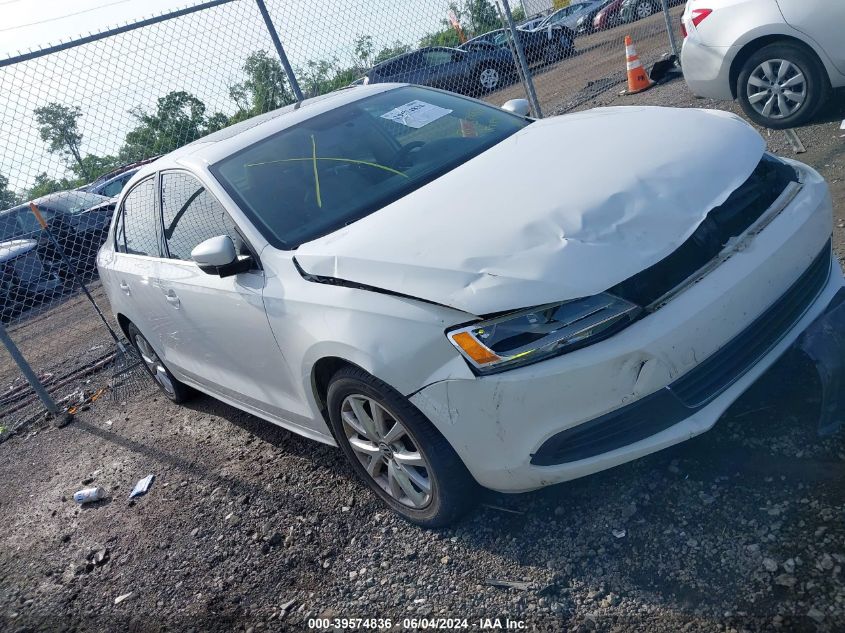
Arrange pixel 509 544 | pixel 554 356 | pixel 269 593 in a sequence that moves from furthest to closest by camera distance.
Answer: pixel 269 593, pixel 509 544, pixel 554 356

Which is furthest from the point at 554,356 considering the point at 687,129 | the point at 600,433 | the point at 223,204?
the point at 223,204

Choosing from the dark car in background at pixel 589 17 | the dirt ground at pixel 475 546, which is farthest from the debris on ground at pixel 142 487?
the dark car in background at pixel 589 17

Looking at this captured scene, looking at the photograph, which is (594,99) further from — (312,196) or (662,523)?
(662,523)

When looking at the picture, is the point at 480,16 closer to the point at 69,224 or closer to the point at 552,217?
the point at 69,224

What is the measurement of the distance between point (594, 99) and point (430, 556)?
8937mm

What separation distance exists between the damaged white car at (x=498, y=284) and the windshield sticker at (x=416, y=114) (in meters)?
0.20

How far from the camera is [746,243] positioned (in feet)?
8.38

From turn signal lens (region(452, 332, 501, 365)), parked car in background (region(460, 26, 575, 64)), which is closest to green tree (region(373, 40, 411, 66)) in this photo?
turn signal lens (region(452, 332, 501, 365))

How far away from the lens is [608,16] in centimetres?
2286

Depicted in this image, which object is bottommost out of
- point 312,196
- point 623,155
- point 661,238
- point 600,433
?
point 600,433

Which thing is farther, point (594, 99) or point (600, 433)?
point (594, 99)

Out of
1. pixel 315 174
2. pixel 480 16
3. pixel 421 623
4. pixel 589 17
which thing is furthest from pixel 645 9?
pixel 421 623

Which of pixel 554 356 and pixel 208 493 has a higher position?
pixel 554 356

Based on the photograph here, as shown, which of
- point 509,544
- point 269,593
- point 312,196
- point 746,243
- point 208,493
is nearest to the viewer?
point 746,243
